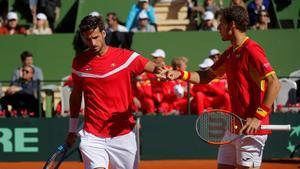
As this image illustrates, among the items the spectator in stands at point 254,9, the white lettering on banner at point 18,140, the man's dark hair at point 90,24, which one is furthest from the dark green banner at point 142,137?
the man's dark hair at point 90,24

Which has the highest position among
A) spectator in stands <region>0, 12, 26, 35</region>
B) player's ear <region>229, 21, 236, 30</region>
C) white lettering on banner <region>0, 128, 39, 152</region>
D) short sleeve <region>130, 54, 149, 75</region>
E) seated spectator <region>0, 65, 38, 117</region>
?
player's ear <region>229, 21, 236, 30</region>

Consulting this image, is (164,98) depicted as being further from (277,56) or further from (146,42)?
(277,56)

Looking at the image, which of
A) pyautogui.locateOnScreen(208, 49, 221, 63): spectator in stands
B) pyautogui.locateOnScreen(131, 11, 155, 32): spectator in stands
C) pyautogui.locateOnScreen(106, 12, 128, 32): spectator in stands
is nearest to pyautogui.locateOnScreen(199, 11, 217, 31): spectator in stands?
pyautogui.locateOnScreen(131, 11, 155, 32): spectator in stands

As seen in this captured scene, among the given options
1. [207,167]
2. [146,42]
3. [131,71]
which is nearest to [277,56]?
[146,42]

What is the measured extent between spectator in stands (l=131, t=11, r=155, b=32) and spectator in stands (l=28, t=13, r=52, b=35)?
1746 mm

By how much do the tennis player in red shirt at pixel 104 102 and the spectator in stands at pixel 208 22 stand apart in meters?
9.11

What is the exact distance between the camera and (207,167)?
13.5 meters

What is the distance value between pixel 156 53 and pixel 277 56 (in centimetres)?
289

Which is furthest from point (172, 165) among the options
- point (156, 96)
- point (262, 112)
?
point (262, 112)

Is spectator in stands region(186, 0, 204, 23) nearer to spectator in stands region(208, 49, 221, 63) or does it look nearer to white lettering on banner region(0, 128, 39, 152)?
spectator in stands region(208, 49, 221, 63)

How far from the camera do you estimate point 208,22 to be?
1672 centimetres

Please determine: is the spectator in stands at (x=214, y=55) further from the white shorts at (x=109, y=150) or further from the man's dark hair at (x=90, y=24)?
the man's dark hair at (x=90, y=24)

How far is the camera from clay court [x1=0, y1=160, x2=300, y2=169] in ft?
44.6

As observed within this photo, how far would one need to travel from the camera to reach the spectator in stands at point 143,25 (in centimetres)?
1670
